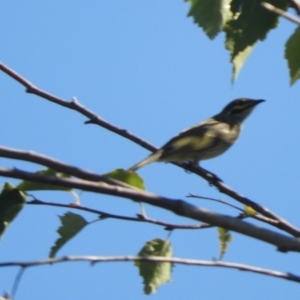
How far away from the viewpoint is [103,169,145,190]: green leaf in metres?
2.99

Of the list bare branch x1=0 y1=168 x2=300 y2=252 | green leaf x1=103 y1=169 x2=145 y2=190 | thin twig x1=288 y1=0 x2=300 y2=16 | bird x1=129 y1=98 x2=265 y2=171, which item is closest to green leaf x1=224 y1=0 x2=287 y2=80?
thin twig x1=288 y1=0 x2=300 y2=16

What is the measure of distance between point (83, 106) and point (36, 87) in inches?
11.6

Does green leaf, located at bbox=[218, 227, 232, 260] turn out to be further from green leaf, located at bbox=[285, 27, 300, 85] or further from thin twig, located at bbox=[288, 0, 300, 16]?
thin twig, located at bbox=[288, 0, 300, 16]

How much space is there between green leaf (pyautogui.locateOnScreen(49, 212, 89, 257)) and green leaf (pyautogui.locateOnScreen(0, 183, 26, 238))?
1.37 ft

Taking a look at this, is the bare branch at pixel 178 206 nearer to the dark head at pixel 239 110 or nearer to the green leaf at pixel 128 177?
the green leaf at pixel 128 177

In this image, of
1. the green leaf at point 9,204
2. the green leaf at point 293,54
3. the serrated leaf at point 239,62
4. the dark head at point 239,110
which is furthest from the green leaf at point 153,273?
the dark head at point 239,110

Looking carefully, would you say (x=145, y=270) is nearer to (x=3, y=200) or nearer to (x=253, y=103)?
(x=3, y=200)

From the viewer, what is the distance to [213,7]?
9.78ft

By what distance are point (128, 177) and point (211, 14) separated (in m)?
0.76

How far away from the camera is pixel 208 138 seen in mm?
8562

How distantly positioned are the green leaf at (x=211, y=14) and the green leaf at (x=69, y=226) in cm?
106

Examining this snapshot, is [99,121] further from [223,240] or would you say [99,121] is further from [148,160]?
[148,160]

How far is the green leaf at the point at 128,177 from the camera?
299cm

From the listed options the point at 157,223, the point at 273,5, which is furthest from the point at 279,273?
the point at 273,5
